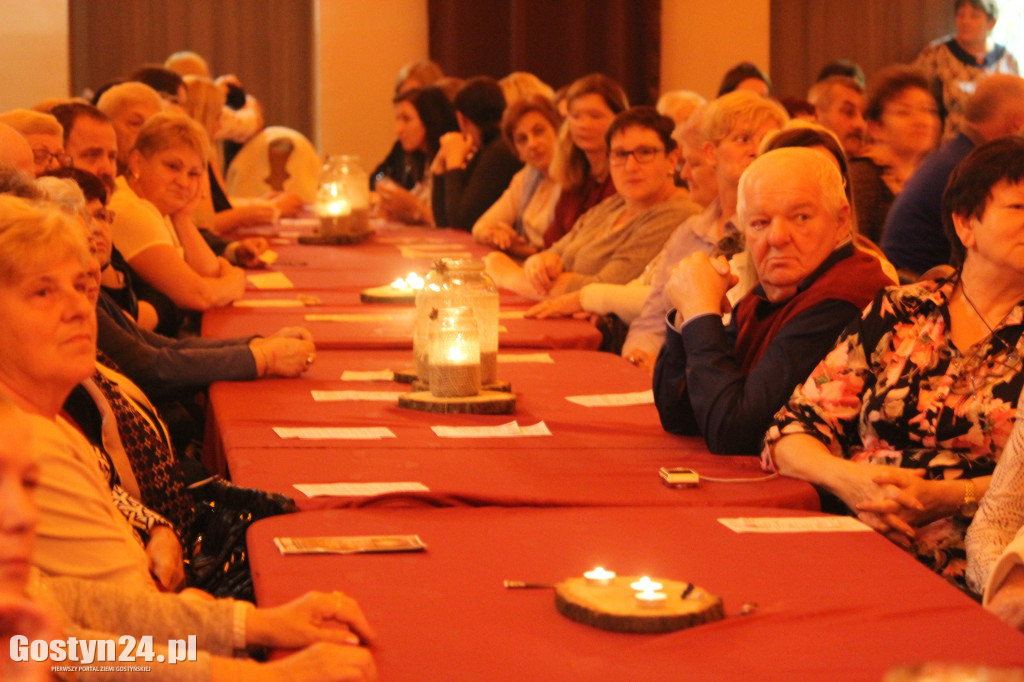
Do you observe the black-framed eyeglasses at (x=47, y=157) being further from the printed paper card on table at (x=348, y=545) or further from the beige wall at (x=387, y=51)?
the beige wall at (x=387, y=51)

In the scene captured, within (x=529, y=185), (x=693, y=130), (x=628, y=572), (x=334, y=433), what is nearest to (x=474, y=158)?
(x=529, y=185)

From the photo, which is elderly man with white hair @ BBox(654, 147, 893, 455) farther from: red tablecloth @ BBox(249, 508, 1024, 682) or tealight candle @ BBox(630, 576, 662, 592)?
tealight candle @ BBox(630, 576, 662, 592)

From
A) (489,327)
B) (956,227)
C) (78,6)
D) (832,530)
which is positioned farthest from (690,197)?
(78,6)

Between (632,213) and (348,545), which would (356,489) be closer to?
(348,545)

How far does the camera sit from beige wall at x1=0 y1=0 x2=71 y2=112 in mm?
8719

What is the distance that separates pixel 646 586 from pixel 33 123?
269 centimetres

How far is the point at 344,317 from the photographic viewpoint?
398 centimetres

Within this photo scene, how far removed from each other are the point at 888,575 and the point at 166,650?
89 cm

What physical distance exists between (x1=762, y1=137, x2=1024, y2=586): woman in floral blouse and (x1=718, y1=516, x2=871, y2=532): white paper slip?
0.23 m

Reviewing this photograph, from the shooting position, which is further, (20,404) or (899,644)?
(20,404)

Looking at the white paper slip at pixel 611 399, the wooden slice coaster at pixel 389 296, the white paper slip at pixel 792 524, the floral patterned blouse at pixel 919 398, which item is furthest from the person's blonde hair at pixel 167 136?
the white paper slip at pixel 792 524

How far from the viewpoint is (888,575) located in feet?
5.54

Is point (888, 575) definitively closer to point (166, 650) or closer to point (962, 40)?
point (166, 650)

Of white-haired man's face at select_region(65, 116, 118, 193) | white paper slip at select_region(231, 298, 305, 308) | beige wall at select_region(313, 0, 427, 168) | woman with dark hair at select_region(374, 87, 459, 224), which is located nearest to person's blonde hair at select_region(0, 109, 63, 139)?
white-haired man's face at select_region(65, 116, 118, 193)
